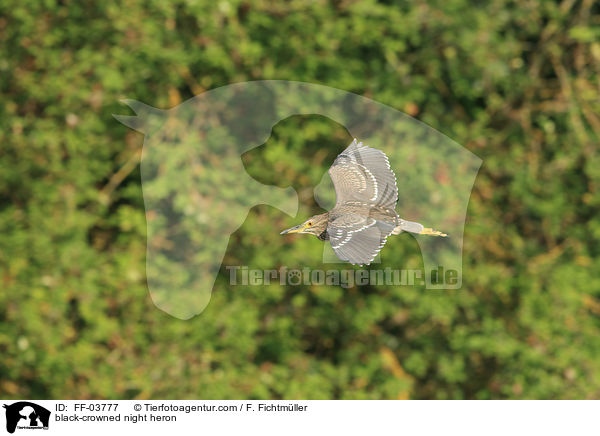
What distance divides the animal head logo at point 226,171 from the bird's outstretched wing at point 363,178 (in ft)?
4.03

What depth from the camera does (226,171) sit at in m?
3.41

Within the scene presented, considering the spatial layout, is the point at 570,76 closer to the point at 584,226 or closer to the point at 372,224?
the point at 584,226

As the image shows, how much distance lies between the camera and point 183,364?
139 inches

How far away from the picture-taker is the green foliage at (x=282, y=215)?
3539mm

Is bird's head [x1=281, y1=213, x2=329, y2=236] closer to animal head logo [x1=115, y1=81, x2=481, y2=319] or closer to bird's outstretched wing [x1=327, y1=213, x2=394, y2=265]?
bird's outstretched wing [x1=327, y1=213, x2=394, y2=265]

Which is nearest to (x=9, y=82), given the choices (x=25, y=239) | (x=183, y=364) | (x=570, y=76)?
(x=25, y=239)

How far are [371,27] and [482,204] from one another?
3.64 ft

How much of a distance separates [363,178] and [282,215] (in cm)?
153

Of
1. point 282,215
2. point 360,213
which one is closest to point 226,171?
point 282,215
